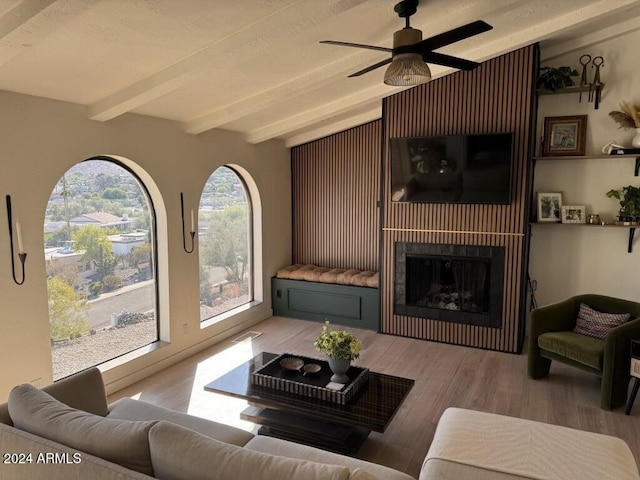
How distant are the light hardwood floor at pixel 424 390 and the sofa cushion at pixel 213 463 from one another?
1637mm

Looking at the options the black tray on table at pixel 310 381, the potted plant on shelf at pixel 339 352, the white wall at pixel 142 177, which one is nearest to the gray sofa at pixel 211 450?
the black tray on table at pixel 310 381

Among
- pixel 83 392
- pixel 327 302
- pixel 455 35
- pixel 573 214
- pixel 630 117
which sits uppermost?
pixel 455 35

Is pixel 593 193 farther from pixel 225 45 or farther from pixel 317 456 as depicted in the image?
pixel 317 456

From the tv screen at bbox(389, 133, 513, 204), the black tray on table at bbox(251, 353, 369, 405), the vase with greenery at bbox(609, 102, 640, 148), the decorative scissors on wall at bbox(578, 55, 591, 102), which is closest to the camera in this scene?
the black tray on table at bbox(251, 353, 369, 405)

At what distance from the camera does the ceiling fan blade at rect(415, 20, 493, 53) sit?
8.48ft

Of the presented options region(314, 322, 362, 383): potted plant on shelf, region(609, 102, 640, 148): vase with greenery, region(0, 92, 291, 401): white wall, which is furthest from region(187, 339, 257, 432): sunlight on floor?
region(609, 102, 640, 148): vase with greenery

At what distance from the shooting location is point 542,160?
5309 mm

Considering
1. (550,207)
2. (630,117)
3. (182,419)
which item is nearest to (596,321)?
(550,207)

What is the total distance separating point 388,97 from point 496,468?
167 inches

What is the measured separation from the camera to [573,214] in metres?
5.14

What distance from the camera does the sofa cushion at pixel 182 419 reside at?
2.56 meters

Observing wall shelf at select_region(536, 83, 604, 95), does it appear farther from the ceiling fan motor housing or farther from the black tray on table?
the black tray on table

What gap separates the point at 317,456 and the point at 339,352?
41.5 inches

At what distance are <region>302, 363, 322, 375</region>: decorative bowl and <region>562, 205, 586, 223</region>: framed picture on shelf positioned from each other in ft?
10.8
